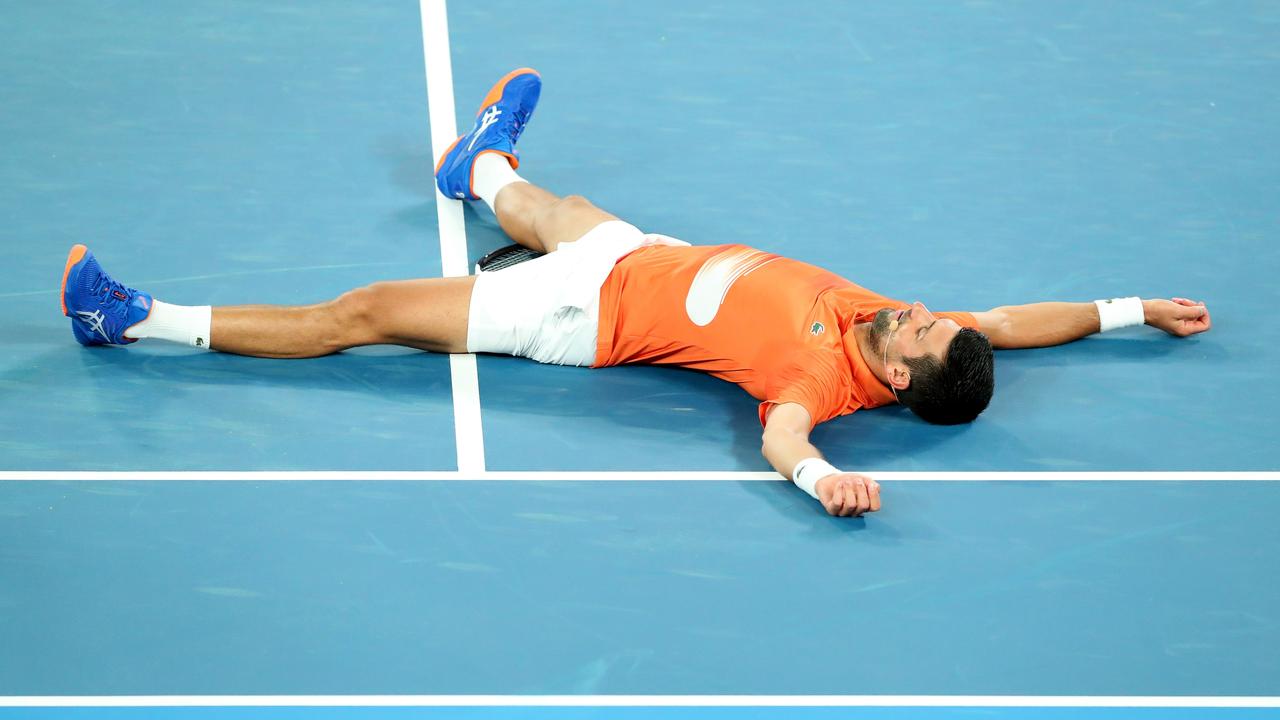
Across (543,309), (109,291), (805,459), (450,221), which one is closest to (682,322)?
(543,309)

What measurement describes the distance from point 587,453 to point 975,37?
4315mm

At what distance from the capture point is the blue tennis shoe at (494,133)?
7.39 meters

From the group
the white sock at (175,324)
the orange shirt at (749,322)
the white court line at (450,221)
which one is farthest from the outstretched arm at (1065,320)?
the white sock at (175,324)

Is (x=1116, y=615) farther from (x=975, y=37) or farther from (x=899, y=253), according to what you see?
(x=975, y=37)

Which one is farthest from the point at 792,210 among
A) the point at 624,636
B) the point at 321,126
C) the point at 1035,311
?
the point at 624,636

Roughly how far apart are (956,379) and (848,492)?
2.48 feet

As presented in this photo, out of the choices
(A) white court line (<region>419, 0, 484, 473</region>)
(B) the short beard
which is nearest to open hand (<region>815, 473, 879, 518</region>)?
(B) the short beard

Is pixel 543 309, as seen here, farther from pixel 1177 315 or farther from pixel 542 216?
pixel 1177 315

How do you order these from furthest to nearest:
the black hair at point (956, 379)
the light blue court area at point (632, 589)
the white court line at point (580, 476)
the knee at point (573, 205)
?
the knee at point (573, 205) → the black hair at point (956, 379) → the white court line at point (580, 476) → the light blue court area at point (632, 589)

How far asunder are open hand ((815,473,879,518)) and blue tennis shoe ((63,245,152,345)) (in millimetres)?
2818

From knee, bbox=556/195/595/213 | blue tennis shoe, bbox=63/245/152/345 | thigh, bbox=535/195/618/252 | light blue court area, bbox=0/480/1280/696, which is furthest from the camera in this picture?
knee, bbox=556/195/595/213

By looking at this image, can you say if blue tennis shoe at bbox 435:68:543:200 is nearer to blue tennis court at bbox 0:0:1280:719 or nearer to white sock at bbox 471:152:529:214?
white sock at bbox 471:152:529:214

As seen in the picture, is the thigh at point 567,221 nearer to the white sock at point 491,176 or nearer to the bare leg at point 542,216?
the bare leg at point 542,216

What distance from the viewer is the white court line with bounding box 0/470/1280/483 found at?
18.6 feet
